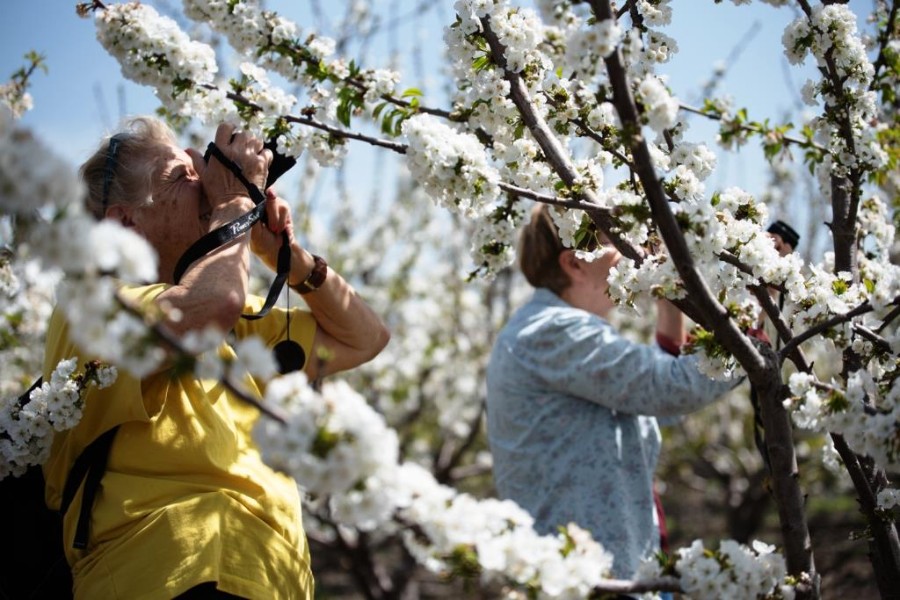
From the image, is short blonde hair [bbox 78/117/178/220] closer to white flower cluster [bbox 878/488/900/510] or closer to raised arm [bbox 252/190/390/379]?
raised arm [bbox 252/190/390/379]

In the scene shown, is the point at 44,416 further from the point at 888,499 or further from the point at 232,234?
the point at 888,499

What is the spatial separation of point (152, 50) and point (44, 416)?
89 centimetres

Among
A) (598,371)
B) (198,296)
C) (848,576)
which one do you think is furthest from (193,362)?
(848,576)

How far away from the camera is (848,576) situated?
5777 millimetres

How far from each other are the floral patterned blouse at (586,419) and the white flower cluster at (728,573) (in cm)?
102

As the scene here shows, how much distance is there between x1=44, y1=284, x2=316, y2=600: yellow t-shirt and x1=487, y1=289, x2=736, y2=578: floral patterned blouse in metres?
0.95

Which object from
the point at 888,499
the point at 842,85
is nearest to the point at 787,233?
the point at 842,85

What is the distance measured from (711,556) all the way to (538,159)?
1.09 metres

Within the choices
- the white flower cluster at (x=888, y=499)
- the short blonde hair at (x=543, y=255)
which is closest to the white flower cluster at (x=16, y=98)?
the short blonde hair at (x=543, y=255)

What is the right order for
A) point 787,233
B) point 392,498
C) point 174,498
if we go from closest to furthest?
point 392,498, point 174,498, point 787,233

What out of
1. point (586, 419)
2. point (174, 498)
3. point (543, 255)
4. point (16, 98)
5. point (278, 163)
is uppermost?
point (16, 98)

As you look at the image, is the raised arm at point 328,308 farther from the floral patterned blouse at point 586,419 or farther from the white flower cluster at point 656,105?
the white flower cluster at point 656,105

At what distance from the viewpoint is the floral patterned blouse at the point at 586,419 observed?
250cm

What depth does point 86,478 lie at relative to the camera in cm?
178
